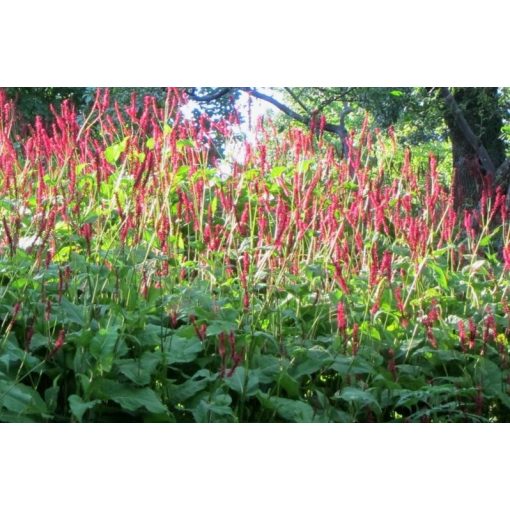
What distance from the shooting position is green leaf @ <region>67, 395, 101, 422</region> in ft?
7.27

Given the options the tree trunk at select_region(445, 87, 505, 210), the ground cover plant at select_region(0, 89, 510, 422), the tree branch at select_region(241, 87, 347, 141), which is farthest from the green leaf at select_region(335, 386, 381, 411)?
the tree branch at select_region(241, 87, 347, 141)

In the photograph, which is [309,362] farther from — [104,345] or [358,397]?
[104,345]

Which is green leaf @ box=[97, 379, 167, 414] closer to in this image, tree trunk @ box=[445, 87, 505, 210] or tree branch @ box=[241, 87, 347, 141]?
tree branch @ box=[241, 87, 347, 141]

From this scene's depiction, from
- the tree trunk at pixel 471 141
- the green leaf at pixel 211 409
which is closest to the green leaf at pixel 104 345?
the green leaf at pixel 211 409

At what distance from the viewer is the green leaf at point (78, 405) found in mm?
2217

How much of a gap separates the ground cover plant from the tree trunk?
0.97ft

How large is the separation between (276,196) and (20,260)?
5.01 feet

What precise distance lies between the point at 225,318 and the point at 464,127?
1.49 metres

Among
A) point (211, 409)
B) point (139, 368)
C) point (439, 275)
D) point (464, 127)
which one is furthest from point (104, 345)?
point (464, 127)

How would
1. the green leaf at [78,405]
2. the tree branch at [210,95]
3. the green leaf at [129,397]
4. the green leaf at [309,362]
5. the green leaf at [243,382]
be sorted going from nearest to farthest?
the green leaf at [78,405] < the green leaf at [129,397] < the green leaf at [243,382] < the green leaf at [309,362] < the tree branch at [210,95]

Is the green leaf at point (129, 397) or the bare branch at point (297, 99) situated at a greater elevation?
the bare branch at point (297, 99)

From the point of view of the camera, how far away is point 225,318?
269 cm

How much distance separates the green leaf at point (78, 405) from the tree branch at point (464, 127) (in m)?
2.06
